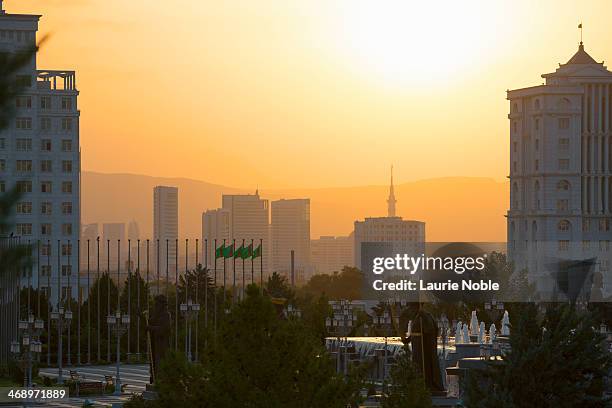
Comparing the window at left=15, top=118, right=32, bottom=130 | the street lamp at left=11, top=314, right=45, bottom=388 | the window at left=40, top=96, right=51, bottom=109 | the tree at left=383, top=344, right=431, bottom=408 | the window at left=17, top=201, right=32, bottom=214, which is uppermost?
the window at left=40, top=96, right=51, bottom=109

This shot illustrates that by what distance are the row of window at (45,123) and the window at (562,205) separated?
58.3 m

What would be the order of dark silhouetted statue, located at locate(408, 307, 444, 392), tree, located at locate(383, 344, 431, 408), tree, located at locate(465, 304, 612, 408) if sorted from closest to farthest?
1. tree, located at locate(383, 344, 431, 408)
2. tree, located at locate(465, 304, 612, 408)
3. dark silhouetted statue, located at locate(408, 307, 444, 392)

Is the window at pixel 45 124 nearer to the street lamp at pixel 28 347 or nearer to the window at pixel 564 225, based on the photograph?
the window at pixel 564 225

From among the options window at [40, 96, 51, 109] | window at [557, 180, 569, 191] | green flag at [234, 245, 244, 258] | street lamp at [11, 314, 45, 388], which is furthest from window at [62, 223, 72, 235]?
street lamp at [11, 314, 45, 388]

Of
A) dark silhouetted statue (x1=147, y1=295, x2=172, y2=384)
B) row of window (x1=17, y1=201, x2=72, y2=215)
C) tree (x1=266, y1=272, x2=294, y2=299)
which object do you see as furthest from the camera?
row of window (x1=17, y1=201, x2=72, y2=215)

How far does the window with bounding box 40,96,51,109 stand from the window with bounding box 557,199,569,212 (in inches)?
2376

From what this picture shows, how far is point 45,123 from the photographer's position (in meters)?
152

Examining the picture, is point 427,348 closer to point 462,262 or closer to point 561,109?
point 462,262

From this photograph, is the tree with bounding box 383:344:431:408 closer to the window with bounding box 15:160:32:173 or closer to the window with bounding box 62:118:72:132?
the window with bounding box 15:160:32:173

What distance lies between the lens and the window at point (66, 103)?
15425 centimetres

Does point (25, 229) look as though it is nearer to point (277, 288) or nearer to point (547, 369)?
point (277, 288)

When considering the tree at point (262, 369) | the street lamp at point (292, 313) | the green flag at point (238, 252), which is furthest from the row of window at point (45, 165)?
the tree at point (262, 369)

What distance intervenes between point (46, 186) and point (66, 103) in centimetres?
823

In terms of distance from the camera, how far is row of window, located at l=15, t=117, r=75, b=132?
490ft
